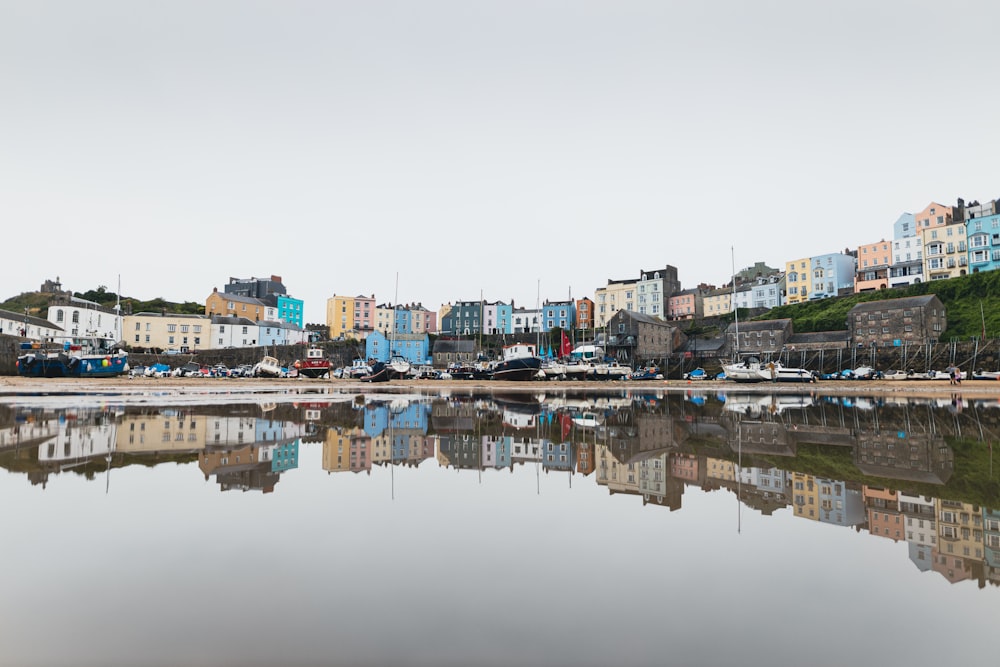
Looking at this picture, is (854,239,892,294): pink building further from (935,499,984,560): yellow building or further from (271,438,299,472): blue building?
(271,438,299,472): blue building

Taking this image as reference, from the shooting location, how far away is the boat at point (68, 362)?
136 feet

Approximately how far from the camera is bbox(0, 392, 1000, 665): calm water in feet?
8.29

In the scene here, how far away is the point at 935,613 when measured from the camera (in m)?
2.94

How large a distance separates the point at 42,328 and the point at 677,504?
275ft

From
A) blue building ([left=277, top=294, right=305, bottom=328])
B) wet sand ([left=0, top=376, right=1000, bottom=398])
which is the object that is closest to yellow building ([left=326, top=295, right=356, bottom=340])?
blue building ([left=277, top=294, right=305, bottom=328])

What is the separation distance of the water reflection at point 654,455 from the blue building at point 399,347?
8087cm

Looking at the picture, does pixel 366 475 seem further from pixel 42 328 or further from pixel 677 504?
pixel 42 328

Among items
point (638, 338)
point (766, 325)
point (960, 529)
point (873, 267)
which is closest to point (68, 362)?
point (960, 529)

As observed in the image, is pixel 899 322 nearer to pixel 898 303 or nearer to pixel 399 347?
pixel 898 303

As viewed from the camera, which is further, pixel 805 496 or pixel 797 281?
pixel 797 281

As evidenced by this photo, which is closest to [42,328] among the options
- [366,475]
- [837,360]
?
[366,475]

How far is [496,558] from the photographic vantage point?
371cm

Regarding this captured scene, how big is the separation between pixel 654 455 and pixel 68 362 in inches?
1997

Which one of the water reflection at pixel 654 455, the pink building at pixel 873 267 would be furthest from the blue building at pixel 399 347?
the water reflection at pixel 654 455
